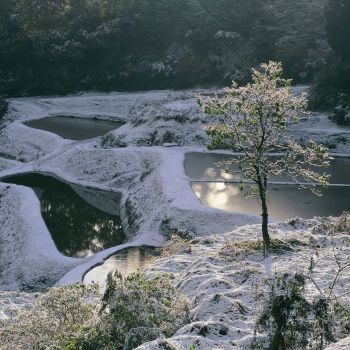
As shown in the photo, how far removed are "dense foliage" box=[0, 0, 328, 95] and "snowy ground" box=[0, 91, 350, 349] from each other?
1121 cm

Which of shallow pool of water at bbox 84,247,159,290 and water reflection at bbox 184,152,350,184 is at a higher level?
water reflection at bbox 184,152,350,184

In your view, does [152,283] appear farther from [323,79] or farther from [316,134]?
[323,79]

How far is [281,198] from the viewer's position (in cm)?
3438

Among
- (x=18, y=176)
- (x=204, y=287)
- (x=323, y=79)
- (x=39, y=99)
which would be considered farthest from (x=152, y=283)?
(x=39, y=99)

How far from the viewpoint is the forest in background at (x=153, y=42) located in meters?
72.7

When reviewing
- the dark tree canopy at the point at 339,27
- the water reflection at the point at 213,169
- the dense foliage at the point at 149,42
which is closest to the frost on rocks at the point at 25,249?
the water reflection at the point at 213,169

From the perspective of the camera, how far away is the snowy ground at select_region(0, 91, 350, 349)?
17000 mm

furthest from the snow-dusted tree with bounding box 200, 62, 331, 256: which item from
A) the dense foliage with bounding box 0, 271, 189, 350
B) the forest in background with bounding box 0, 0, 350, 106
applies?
the forest in background with bounding box 0, 0, 350, 106

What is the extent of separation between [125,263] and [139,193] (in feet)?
40.3

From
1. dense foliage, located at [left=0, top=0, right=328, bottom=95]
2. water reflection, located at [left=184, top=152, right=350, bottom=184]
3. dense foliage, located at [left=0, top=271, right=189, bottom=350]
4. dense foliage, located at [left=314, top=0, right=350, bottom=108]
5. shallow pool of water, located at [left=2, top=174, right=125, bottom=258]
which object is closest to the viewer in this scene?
dense foliage, located at [left=0, top=271, right=189, bottom=350]

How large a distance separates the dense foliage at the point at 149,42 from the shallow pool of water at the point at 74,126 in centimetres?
1381

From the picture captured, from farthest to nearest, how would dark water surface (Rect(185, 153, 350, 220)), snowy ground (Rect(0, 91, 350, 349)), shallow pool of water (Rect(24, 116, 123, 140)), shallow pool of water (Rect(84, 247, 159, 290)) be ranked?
shallow pool of water (Rect(24, 116, 123, 140)) < dark water surface (Rect(185, 153, 350, 220)) < shallow pool of water (Rect(84, 247, 159, 290)) < snowy ground (Rect(0, 91, 350, 349))

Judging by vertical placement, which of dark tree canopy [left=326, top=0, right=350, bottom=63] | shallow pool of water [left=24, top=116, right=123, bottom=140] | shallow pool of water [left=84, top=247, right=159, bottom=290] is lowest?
shallow pool of water [left=24, top=116, right=123, bottom=140]

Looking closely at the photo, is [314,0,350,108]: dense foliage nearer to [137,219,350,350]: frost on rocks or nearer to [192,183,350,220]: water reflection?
[192,183,350,220]: water reflection
